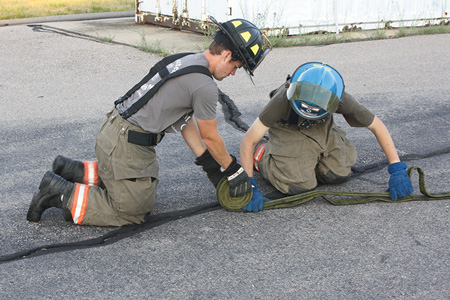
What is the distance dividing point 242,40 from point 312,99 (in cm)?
58

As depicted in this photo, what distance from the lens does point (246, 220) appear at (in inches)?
139

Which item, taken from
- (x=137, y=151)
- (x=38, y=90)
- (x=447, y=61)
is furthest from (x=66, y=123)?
(x=447, y=61)

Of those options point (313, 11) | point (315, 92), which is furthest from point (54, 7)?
point (315, 92)

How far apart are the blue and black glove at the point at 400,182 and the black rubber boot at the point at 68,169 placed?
6.97 feet

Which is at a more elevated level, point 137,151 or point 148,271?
point 137,151

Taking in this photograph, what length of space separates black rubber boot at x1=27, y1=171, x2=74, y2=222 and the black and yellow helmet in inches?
51.5

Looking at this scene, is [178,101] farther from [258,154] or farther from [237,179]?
[258,154]

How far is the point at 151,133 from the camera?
3418 millimetres

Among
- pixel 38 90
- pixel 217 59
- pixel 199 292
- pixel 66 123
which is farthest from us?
pixel 38 90

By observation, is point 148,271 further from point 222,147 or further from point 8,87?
point 8,87

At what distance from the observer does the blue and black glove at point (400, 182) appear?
3652mm

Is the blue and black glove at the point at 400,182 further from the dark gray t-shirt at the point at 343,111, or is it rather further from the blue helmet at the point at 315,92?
the blue helmet at the point at 315,92

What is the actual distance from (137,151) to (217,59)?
0.77 m

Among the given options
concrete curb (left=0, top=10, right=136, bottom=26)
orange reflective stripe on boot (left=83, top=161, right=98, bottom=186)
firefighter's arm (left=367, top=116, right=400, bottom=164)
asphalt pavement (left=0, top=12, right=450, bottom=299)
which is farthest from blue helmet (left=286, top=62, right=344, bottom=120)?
concrete curb (left=0, top=10, right=136, bottom=26)
